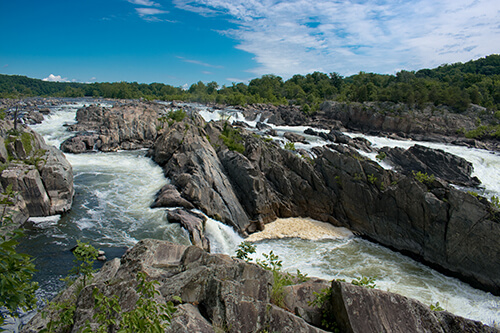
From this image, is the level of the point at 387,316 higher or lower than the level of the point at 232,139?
lower

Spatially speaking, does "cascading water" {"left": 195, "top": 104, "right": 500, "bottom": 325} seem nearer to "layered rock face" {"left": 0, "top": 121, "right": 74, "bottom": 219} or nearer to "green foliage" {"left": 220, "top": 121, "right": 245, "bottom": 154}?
"green foliage" {"left": 220, "top": 121, "right": 245, "bottom": 154}

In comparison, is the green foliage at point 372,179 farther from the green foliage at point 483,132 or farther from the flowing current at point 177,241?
the green foliage at point 483,132

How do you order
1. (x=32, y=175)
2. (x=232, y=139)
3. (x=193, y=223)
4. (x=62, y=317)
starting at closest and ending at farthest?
(x=62, y=317) < (x=193, y=223) < (x=32, y=175) < (x=232, y=139)

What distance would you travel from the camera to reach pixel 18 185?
15.1 m

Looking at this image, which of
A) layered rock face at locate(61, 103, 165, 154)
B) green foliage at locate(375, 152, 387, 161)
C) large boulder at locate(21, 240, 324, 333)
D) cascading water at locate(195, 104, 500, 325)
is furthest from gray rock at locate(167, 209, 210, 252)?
green foliage at locate(375, 152, 387, 161)

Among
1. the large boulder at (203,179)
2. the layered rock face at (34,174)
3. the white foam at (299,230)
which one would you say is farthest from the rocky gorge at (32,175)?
the white foam at (299,230)

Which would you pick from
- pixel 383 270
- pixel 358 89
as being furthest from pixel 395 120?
pixel 383 270

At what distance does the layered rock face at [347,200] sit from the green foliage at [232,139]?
45 centimetres

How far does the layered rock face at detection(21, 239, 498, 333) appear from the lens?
5402 millimetres

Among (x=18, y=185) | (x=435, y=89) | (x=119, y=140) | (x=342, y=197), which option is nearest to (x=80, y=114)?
(x=119, y=140)

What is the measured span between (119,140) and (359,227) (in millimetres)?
28806

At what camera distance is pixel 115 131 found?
3397 centimetres

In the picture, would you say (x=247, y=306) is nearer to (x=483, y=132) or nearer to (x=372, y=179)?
(x=372, y=179)

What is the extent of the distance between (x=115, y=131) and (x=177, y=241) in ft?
81.8
